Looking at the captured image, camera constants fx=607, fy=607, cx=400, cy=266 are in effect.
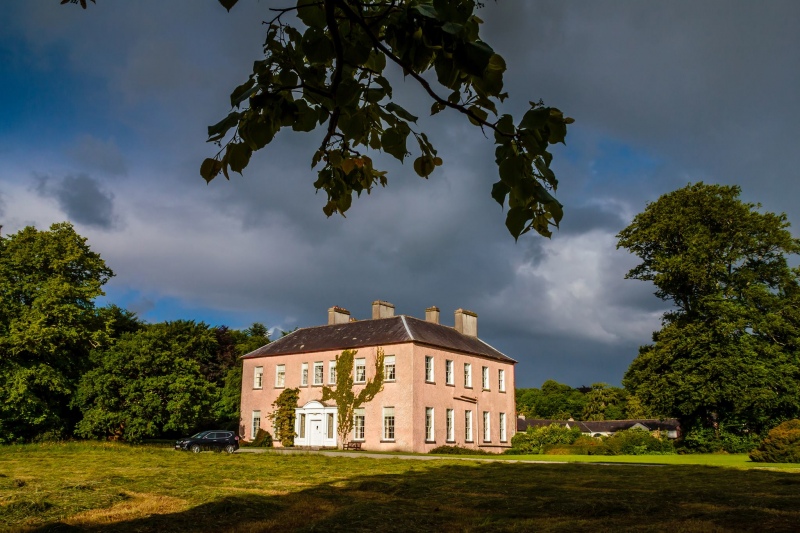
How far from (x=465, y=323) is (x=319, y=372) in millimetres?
12828

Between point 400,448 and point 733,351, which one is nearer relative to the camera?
point 733,351

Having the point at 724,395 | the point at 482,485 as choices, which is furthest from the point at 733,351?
the point at 482,485

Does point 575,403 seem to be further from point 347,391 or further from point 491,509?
point 491,509

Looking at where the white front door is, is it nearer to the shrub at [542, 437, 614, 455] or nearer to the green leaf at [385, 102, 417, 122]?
the shrub at [542, 437, 614, 455]

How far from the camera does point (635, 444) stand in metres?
37.6

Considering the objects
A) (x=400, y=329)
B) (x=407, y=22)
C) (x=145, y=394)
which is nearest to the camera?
(x=407, y=22)

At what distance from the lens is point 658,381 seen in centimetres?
3938

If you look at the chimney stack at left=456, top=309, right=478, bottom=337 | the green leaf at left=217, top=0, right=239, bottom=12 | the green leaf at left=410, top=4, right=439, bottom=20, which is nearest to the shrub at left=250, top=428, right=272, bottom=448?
the chimney stack at left=456, top=309, right=478, bottom=337

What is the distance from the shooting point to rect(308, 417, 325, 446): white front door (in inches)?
1700

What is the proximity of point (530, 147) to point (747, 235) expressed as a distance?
142 ft

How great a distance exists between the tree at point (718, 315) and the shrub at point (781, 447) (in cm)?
981

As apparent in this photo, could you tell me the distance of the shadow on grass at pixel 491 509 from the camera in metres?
7.98

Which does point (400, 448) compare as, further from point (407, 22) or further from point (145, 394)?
point (407, 22)

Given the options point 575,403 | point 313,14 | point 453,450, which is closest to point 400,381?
point 453,450
